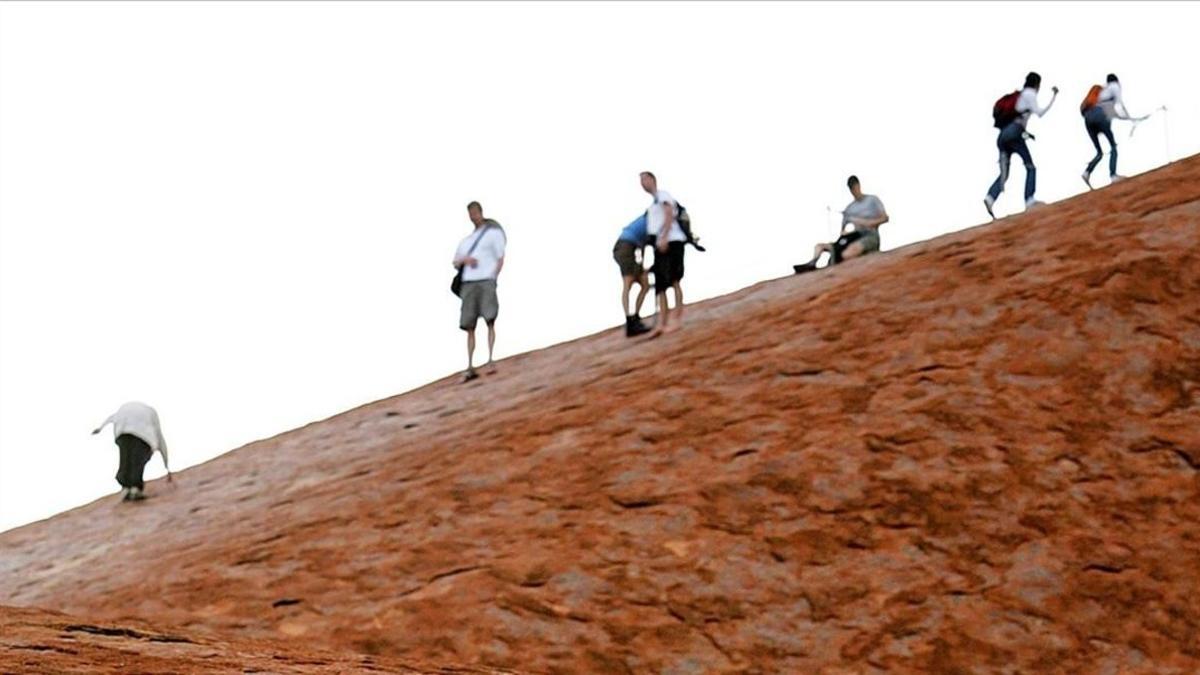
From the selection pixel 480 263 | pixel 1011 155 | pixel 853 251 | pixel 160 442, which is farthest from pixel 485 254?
pixel 1011 155

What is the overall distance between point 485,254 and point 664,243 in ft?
6.26

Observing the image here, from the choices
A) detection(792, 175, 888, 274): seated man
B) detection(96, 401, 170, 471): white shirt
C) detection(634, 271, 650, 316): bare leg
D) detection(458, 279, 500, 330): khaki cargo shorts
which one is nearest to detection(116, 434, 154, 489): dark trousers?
detection(96, 401, 170, 471): white shirt

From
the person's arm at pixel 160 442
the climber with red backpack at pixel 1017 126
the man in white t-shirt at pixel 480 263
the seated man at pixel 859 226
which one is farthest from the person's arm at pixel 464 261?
the climber with red backpack at pixel 1017 126

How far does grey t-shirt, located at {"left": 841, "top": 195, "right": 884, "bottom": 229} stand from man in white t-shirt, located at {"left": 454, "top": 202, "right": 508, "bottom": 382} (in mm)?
4696

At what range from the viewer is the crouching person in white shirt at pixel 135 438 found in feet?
62.2

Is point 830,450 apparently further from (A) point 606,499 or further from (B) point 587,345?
(B) point 587,345

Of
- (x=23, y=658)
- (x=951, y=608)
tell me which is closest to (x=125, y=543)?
(x=951, y=608)

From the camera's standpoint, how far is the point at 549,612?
1165 cm

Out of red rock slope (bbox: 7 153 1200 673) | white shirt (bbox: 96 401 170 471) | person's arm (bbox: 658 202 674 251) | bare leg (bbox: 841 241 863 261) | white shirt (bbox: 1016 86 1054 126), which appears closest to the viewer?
red rock slope (bbox: 7 153 1200 673)

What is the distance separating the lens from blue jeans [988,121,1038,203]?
2167 centimetres

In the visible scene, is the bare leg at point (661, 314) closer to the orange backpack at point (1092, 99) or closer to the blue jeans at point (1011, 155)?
the blue jeans at point (1011, 155)

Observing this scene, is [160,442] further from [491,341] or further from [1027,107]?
[1027,107]

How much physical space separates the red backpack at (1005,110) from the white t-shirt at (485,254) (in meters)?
6.74

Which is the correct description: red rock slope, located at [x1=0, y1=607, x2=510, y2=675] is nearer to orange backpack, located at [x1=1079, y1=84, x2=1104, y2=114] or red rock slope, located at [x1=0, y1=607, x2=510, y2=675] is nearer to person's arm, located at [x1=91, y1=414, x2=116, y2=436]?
person's arm, located at [x1=91, y1=414, x2=116, y2=436]
